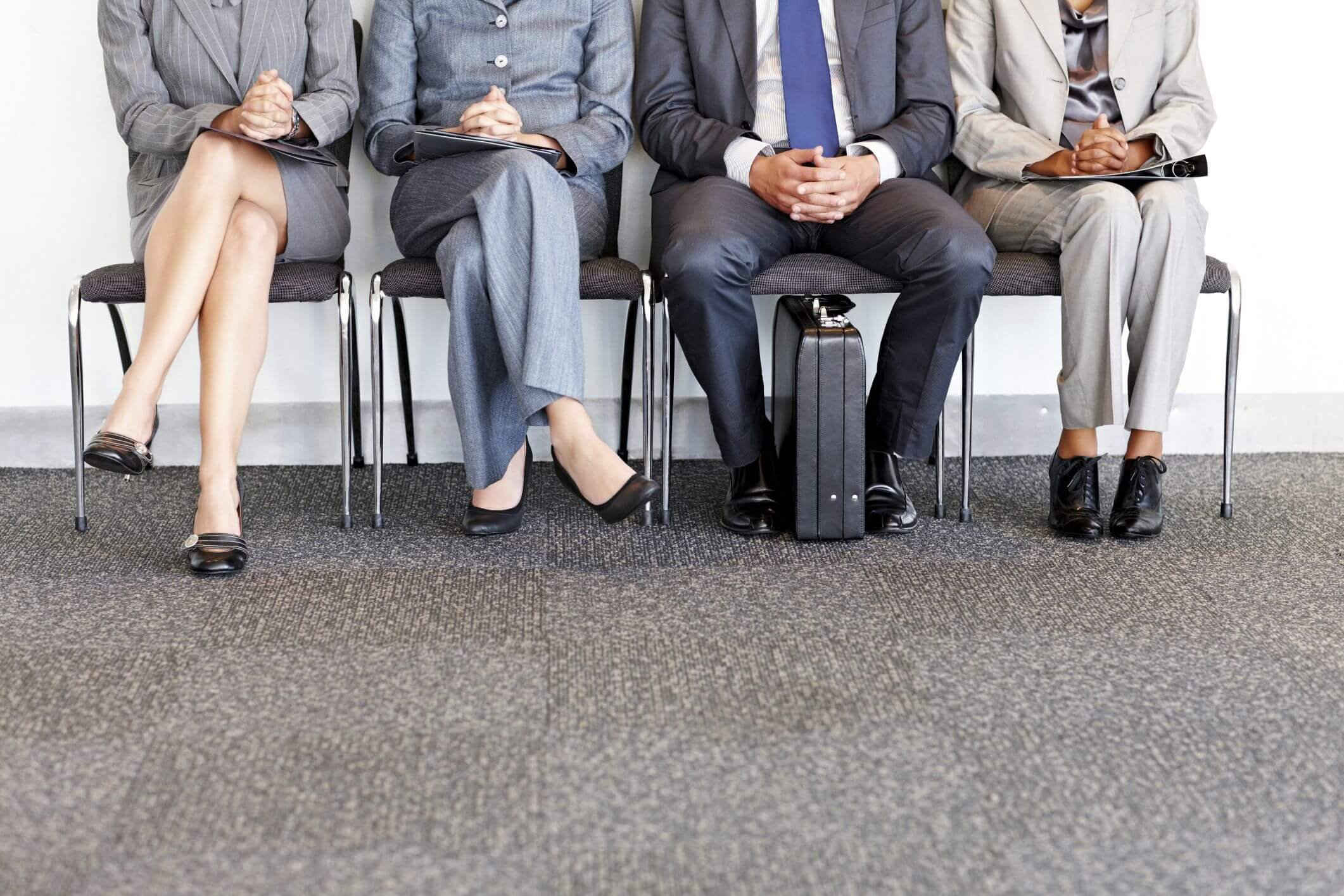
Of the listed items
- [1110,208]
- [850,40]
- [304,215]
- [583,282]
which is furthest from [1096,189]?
[304,215]

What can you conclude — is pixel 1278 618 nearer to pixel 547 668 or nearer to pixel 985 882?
pixel 985 882

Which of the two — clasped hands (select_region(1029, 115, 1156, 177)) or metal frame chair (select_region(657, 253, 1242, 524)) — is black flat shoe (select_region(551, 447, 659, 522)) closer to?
metal frame chair (select_region(657, 253, 1242, 524))

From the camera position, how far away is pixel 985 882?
49.1 inches

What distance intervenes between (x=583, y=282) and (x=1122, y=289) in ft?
3.55

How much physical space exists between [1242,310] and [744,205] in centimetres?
147

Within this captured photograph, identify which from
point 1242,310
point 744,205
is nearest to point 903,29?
point 744,205

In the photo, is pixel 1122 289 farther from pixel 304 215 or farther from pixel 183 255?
pixel 183 255

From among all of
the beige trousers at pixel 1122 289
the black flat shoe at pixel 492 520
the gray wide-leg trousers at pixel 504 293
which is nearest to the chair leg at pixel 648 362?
the gray wide-leg trousers at pixel 504 293

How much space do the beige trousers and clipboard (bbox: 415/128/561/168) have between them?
103 centimetres

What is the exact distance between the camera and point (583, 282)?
241 cm

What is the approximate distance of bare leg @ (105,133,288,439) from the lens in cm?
215

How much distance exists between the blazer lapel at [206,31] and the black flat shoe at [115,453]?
34.3 inches

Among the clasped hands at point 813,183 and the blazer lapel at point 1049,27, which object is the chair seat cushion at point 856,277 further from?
the blazer lapel at point 1049,27

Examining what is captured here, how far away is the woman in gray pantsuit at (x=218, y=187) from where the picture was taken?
220 cm
